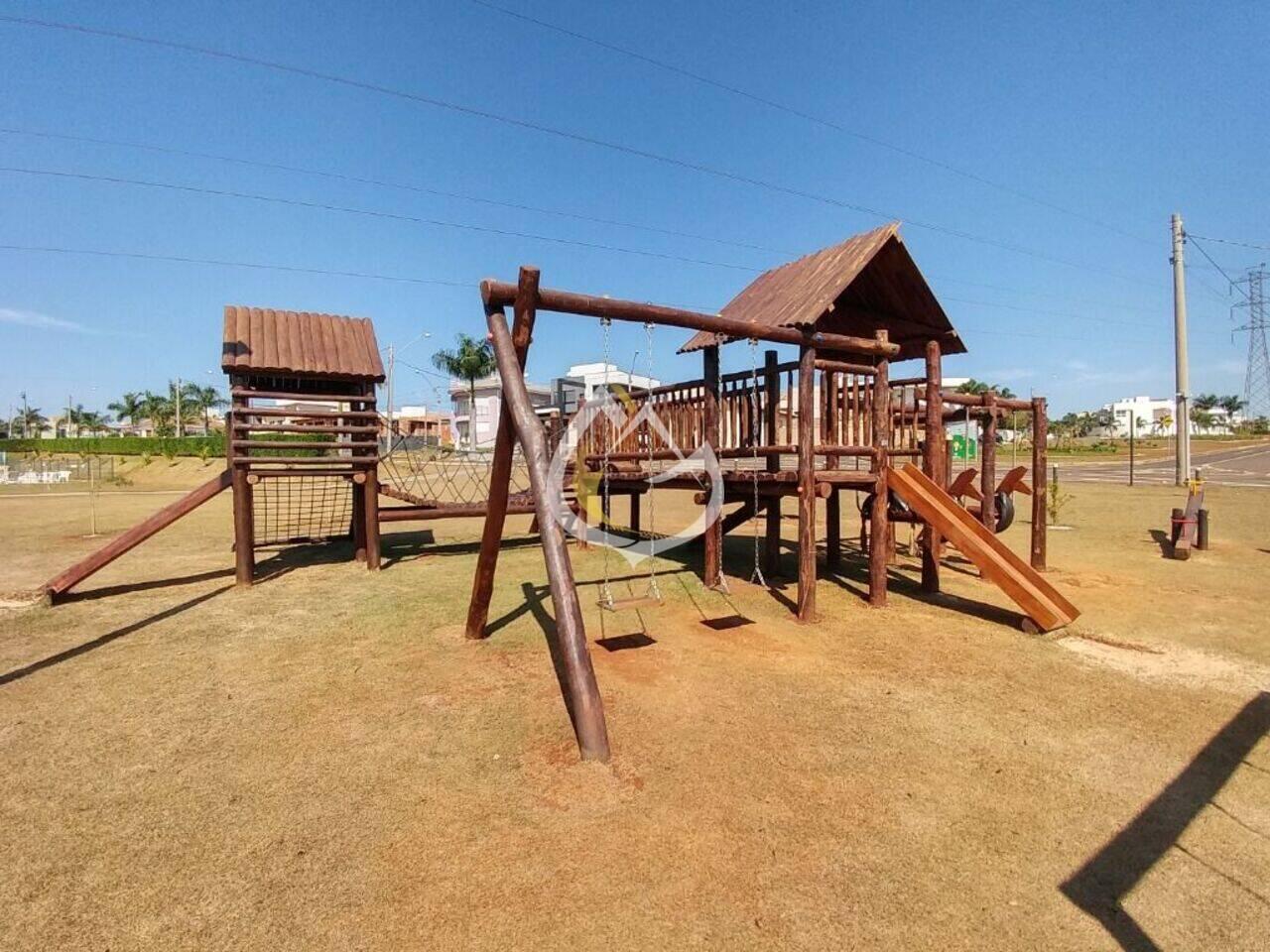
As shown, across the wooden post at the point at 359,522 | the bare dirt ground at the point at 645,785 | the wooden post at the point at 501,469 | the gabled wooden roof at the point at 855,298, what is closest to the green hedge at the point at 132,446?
the wooden post at the point at 359,522

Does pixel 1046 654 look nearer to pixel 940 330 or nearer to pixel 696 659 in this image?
pixel 696 659

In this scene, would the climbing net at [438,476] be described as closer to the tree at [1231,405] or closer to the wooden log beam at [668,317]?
the wooden log beam at [668,317]

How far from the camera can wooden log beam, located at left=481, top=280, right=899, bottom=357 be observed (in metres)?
4.98

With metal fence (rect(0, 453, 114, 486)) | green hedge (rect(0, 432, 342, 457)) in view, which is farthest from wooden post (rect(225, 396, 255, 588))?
green hedge (rect(0, 432, 342, 457))

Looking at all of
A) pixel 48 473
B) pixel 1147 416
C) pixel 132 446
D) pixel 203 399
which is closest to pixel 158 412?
pixel 203 399

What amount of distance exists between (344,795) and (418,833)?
24.3 inches

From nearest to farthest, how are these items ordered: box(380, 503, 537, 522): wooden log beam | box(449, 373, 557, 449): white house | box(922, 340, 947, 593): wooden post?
box(922, 340, 947, 593): wooden post, box(380, 503, 537, 522): wooden log beam, box(449, 373, 557, 449): white house

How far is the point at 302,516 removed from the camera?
65.3 ft

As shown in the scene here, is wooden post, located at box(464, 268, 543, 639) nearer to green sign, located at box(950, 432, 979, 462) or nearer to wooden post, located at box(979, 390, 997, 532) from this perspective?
wooden post, located at box(979, 390, 997, 532)

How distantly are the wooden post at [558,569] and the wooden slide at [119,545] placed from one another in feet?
18.6

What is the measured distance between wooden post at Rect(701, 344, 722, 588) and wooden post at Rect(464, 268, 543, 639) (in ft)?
11.0

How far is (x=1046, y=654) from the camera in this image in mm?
5840

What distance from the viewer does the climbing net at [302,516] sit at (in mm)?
12258

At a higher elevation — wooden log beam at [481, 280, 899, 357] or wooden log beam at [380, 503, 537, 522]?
wooden log beam at [481, 280, 899, 357]
